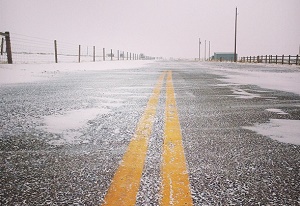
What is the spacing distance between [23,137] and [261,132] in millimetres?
2264

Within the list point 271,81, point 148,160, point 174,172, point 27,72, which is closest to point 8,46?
point 27,72

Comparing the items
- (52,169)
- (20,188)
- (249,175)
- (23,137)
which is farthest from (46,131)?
(249,175)

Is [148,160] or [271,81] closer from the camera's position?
[148,160]

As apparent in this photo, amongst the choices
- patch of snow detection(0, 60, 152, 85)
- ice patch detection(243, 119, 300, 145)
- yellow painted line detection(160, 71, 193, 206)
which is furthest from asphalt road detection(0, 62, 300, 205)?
patch of snow detection(0, 60, 152, 85)

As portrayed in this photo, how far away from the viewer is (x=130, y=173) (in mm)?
1938

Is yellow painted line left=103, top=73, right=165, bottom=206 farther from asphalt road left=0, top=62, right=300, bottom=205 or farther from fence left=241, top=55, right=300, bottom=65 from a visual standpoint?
fence left=241, top=55, right=300, bottom=65

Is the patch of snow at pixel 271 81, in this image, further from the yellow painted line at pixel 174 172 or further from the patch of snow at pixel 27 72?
the patch of snow at pixel 27 72

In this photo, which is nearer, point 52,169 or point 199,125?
point 52,169

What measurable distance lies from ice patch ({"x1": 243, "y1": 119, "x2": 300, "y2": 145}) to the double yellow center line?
87 centimetres

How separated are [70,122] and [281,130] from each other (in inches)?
88.3

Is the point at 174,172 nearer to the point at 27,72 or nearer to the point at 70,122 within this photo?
the point at 70,122

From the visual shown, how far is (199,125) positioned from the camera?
132 inches

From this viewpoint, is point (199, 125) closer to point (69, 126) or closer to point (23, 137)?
point (69, 126)

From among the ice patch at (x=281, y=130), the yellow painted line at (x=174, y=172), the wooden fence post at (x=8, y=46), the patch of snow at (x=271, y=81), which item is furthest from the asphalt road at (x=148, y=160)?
the wooden fence post at (x=8, y=46)
